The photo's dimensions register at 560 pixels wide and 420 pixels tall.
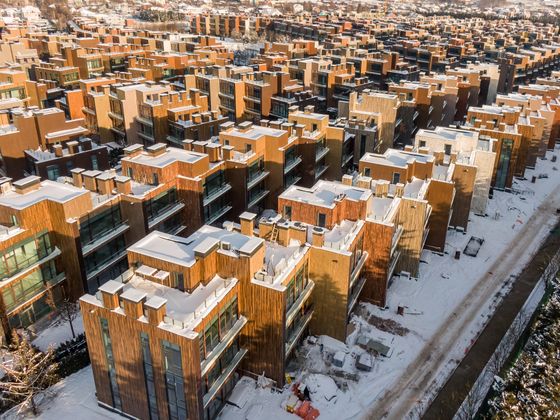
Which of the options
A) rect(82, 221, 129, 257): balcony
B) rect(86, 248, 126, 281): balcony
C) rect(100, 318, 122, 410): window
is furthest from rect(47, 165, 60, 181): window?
rect(100, 318, 122, 410): window

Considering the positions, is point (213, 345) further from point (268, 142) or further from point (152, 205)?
point (268, 142)

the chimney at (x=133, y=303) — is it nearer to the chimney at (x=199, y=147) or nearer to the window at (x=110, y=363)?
the window at (x=110, y=363)

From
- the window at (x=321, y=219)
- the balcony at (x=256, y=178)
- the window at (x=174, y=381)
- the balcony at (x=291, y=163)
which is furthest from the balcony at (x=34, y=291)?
the balcony at (x=291, y=163)

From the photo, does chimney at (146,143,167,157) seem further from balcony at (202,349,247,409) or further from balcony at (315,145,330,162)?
balcony at (202,349,247,409)

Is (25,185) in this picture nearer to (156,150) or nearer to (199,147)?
(156,150)

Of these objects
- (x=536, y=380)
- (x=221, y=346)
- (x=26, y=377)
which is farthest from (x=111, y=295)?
(x=536, y=380)

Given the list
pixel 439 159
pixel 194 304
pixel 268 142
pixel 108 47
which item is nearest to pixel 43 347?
pixel 194 304
